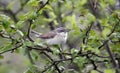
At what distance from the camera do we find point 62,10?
16.4 feet

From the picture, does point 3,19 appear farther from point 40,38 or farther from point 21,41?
point 40,38

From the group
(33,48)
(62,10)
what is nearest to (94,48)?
(33,48)

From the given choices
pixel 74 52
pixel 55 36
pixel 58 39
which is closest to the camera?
pixel 74 52

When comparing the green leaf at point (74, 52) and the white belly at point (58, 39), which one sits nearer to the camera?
the green leaf at point (74, 52)

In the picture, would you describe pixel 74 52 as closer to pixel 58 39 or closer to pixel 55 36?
pixel 58 39

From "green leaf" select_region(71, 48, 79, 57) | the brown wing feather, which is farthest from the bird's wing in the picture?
"green leaf" select_region(71, 48, 79, 57)

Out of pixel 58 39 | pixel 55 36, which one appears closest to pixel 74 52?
pixel 58 39

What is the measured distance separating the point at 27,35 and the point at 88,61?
22.8 inches

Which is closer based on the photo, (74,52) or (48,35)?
(74,52)

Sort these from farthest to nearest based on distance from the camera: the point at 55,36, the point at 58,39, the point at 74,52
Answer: the point at 55,36 < the point at 58,39 < the point at 74,52

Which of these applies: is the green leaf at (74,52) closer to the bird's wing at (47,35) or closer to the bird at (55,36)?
the bird at (55,36)

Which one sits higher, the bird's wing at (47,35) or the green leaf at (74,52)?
the bird's wing at (47,35)

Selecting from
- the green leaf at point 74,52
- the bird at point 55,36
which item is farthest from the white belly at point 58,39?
the green leaf at point 74,52

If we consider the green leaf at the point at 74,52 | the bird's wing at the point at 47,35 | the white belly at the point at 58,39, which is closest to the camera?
the green leaf at the point at 74,52
